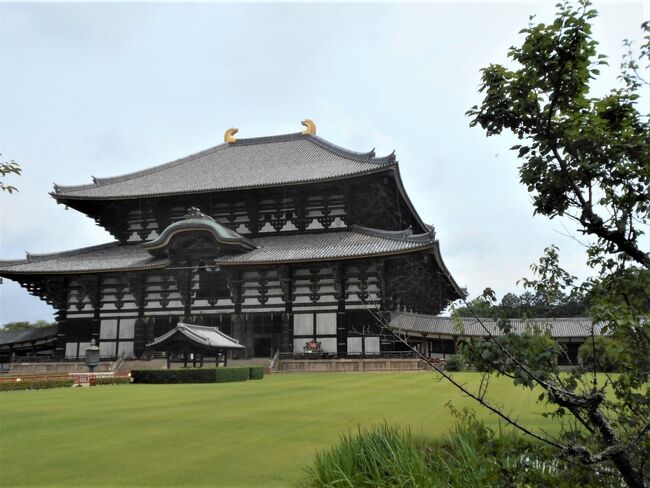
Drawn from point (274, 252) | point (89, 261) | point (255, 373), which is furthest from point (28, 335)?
point (255, 373)

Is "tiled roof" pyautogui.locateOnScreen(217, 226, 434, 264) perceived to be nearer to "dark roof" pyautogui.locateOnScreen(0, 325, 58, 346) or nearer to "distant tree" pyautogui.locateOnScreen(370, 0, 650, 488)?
"dark roof" pyautogui.locateOnScreen(0, 325, 58, 346)

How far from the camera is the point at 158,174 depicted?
4509 cm

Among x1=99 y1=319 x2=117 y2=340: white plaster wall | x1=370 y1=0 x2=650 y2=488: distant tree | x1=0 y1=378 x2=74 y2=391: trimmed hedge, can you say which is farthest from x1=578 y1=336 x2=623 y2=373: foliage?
x1=99 y1=319 x2=117 y2=340: white plaster wall

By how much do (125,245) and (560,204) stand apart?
1569 inches

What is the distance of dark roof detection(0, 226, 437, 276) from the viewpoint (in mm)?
31609

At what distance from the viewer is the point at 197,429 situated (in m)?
10.8

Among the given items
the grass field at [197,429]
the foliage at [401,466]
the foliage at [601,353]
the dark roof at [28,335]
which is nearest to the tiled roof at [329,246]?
the grass field at [197,429]

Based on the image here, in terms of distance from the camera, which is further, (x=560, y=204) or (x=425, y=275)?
(x=425, y=275)

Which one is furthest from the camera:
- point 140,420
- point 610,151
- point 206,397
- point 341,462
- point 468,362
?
point 206,397

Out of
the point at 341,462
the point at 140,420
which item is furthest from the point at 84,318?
the point at 341,462

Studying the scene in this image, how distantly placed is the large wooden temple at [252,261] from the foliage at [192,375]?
8582 mm

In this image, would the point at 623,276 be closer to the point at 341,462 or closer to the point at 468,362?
the point at 468,362

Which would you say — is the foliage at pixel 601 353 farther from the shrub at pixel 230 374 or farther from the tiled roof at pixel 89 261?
the tiled roof at pixel 89 261

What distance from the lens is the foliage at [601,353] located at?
4.23m
